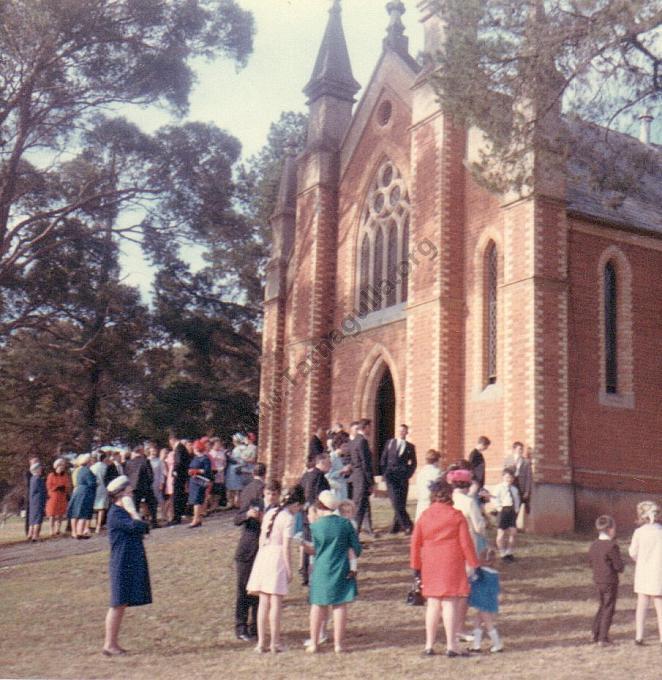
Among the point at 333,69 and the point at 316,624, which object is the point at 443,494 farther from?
the point at 333,69

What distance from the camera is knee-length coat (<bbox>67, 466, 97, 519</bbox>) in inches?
708

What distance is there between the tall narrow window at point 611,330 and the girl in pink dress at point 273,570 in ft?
37.4

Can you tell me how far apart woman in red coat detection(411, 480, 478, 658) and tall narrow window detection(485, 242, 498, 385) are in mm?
10659

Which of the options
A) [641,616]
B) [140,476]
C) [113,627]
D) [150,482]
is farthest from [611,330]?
[113,627]

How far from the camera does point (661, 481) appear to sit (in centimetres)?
1931

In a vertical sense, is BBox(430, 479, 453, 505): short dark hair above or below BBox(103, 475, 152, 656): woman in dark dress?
above

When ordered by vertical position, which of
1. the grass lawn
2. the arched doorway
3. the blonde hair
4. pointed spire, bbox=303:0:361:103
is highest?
pointed spire, bbox=303:0:361:103

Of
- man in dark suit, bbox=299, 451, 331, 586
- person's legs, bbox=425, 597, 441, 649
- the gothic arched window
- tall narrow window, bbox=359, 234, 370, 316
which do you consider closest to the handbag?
man in dark suit, bbox=299, 451, 331, 586

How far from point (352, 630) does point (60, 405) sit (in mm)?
25619

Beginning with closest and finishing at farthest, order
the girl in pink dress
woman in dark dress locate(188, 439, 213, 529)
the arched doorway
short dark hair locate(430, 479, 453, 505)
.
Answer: short dark hair locate(430, 479, 453, 505)
the girl in pink dress
woman in dark dress locate(188, 439, 213, 529)
the arched doorway

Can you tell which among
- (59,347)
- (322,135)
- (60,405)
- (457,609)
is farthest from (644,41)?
(60,405)

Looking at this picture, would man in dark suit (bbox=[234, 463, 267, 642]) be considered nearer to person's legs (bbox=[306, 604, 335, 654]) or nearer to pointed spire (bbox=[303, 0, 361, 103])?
person's legs (bbox=[306, 604, 335, 654])

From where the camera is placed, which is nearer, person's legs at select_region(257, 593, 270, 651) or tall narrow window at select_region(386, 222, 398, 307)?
person's legs at select_region(257, 593, 270, 651)

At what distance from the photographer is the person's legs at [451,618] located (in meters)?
8.89
